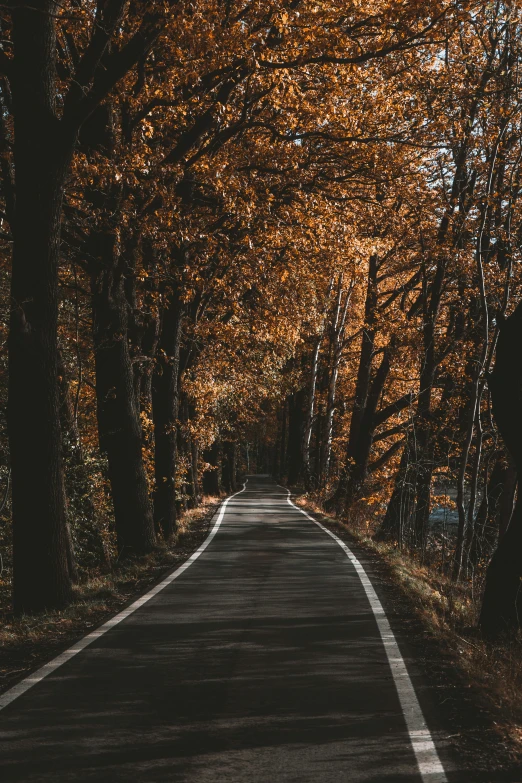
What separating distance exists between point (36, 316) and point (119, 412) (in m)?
6.03

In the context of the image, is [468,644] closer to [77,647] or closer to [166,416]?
[77,647]

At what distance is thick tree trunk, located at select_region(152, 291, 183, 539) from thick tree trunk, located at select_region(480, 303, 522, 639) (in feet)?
37.7

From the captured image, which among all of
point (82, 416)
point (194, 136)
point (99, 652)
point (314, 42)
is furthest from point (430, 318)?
point (99, 652)

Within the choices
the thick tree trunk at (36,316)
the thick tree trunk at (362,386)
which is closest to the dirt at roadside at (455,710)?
the thick tree trunk at (36,316)

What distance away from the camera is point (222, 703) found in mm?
6469

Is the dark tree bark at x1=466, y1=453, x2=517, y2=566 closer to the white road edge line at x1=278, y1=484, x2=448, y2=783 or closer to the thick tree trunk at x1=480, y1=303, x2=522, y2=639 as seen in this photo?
the thick tree trunk at x1=480, y1=303, x2=522, y2=639

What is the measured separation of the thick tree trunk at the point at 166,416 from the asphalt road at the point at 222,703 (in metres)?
9.37

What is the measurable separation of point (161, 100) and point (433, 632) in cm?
890

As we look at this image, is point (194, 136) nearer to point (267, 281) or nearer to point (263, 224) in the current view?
point (263, 224)

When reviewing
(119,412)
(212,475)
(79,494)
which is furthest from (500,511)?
(212,475)

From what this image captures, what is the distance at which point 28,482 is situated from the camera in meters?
10.2

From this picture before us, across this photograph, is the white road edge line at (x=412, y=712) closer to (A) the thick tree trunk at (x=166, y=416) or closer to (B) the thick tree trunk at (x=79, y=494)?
(B) the thick tree trunk at (x=79, y=494)

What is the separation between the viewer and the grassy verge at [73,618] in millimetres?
8055

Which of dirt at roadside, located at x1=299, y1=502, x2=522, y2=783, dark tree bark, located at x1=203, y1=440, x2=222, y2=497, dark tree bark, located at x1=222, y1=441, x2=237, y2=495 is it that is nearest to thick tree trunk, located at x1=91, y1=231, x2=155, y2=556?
dirt at roadside, located at x1=299, y1=502, x2=522, y2=783
